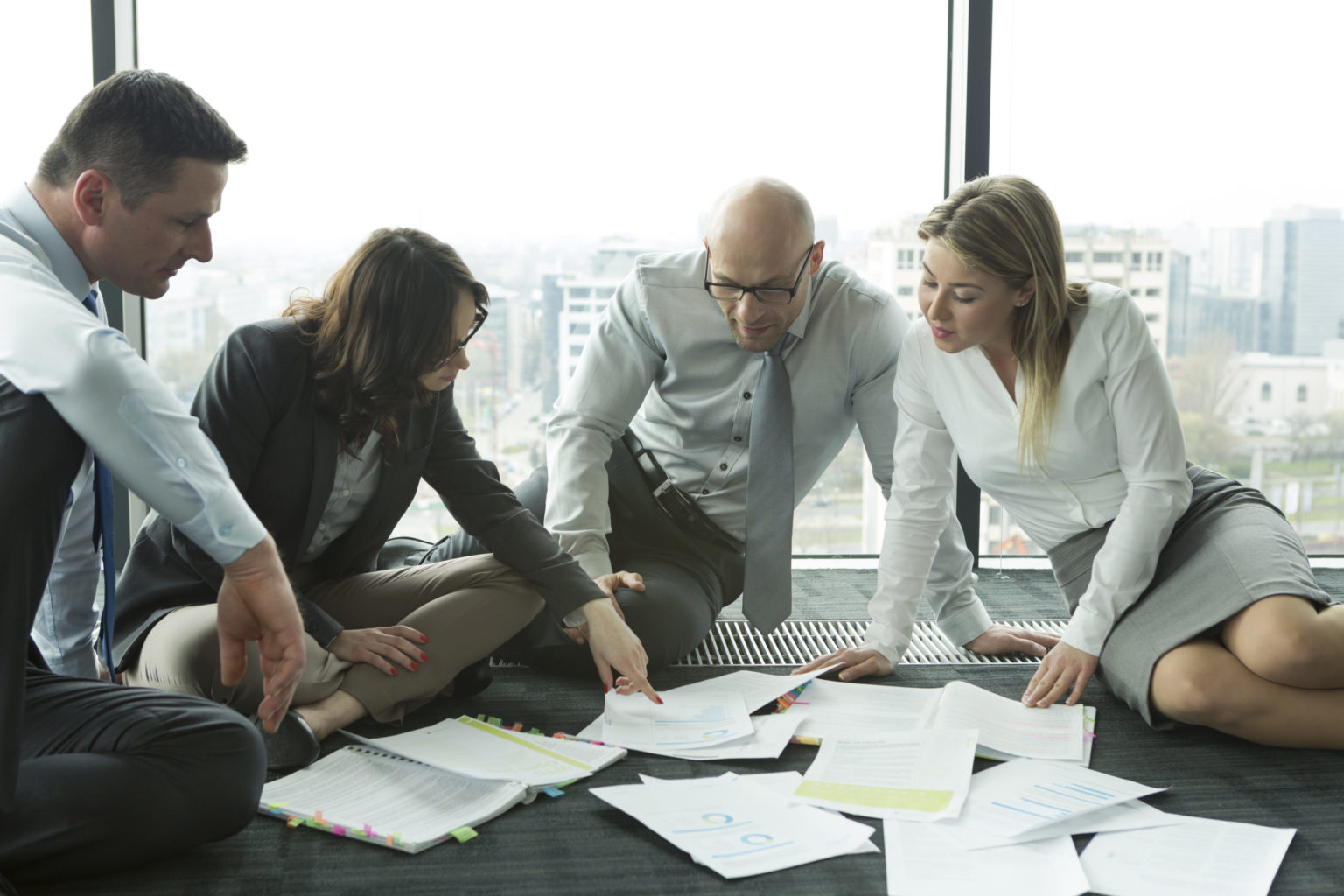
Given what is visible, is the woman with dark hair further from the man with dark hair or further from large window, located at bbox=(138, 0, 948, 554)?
large window, located at bbox=(138, 0, 948, 554)

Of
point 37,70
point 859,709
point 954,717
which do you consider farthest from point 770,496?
point 37,70

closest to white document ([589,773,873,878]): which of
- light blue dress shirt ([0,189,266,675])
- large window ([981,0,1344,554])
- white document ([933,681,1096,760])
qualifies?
white document ([933,681,1096,760])

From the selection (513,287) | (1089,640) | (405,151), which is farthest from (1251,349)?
(405,151)

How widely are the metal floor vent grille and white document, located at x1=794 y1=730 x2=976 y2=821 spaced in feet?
1.80

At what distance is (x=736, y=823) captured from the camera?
1.44 m

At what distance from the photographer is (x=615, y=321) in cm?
235

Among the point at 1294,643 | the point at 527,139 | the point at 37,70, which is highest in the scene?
the point at 37,70

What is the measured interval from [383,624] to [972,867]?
118 cm

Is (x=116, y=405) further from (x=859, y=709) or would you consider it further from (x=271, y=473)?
(x=859, y=709)

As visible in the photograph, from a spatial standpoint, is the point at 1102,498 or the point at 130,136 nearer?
the point at 130,136

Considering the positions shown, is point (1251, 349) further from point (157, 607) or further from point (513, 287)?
point (157, 607)

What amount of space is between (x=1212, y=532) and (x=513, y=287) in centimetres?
193

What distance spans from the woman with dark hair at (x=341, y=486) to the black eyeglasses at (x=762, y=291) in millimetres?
488

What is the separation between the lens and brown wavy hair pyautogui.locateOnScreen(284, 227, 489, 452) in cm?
177
